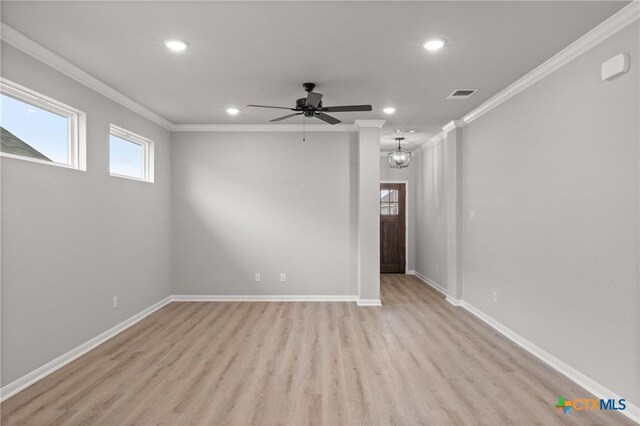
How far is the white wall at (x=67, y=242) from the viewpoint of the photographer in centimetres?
264

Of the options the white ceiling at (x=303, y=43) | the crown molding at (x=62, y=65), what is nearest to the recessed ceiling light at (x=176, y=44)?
the white ceiling at (x=303, y=43)

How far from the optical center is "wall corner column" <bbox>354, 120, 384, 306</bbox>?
17.0 ft

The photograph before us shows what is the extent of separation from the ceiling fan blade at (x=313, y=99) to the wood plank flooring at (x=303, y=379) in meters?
2.44

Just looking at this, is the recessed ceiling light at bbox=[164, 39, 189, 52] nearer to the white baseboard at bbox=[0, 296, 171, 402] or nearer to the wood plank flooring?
the wood plank flooring

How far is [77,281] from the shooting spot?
332 centimetres

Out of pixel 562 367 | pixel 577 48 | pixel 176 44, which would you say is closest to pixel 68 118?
pixel 176 44

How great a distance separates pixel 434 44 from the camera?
276 centimetres

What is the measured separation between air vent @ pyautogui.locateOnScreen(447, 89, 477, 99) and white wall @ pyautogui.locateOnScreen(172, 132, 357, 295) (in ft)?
5.71

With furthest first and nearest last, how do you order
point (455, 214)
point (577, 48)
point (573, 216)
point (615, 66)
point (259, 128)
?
point (259, 128), point (455, 214), point (573, 216), point (577, 48), point (615, 66)

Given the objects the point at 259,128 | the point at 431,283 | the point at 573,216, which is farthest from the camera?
the point at 431,283

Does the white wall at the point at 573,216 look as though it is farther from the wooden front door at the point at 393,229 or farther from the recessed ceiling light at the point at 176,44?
the wooden front door at the point at 393,229

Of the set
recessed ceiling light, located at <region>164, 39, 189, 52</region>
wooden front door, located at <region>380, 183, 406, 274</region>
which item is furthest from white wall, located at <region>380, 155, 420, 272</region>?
recessed ceiling light, located at <region>164, 39, 189, 52</region>

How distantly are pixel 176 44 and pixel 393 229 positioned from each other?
623cm

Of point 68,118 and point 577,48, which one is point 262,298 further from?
point 577,48
